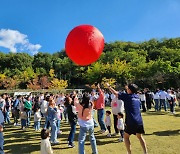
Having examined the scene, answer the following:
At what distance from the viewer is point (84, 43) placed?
21.8ft

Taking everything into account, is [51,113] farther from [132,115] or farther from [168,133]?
[168,133]

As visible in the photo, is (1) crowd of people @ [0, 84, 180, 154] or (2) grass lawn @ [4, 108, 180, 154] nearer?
(1) crowd of people @ [0, 84, 180, 154]

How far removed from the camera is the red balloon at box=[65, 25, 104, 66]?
6.68m

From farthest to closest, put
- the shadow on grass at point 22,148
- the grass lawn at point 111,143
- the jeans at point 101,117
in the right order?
the jeans at point 101,117 → the shadow on grass at point 22,148 → the grass lawn at point 111,143

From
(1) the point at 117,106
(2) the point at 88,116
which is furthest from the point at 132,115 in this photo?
(1) the point at 117,106

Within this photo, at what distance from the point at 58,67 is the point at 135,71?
71.4ft

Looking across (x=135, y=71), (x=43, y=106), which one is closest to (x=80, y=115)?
(x=43, y=106)

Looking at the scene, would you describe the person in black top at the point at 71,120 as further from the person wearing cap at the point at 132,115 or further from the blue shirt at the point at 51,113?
the person wearing cap at the point at 132,115

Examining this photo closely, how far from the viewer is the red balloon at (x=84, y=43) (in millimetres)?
6676

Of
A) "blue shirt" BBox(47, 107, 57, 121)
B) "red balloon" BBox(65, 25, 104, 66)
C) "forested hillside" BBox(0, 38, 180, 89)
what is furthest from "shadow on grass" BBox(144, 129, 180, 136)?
"forested hillside" BBox(0, 38, 180, 89)

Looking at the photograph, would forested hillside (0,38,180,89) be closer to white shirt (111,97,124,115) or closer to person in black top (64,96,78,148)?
white shirt (111,97,124,115)

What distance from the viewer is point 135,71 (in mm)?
47406

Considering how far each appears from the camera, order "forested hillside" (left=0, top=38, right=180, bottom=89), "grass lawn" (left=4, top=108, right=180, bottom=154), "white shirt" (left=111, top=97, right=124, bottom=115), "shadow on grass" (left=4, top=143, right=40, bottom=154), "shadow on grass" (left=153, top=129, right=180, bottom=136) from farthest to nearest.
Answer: "forested hillside" (left=0, top=38, right=180, bottom=89), "shadow on grass" (left=153, top=129, right=180, bottom=136), "white shirt" (left=111, top=97, right=124, bottom=115), "shadow on grass" (left=4, top=143, right=40, bottom=154), "grass lawn" (left=4, top=108, right=180, bottom=154)

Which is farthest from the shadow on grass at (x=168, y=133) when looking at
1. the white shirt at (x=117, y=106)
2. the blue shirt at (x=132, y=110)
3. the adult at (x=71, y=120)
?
the blue shirt at (x=132, y=110)
